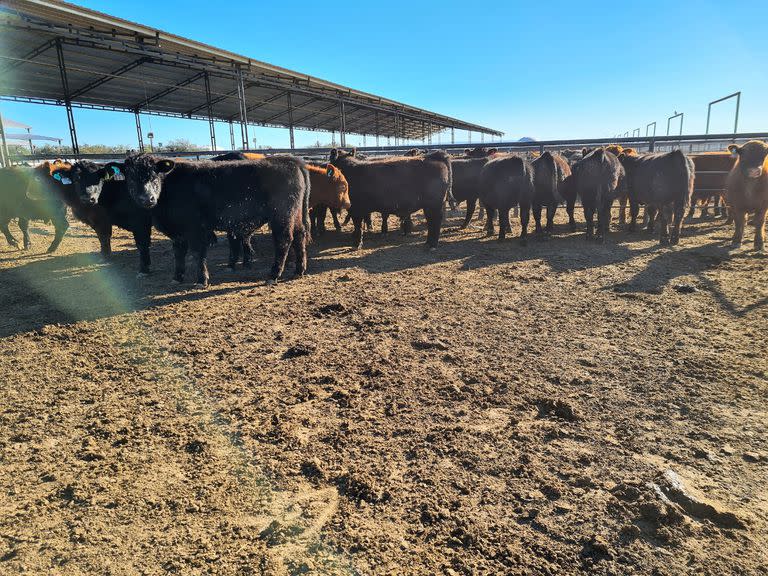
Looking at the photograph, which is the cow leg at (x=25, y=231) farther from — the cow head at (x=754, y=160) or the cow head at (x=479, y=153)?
the cow head at (x=754, y=160)

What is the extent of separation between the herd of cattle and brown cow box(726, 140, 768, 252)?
0.07 ft

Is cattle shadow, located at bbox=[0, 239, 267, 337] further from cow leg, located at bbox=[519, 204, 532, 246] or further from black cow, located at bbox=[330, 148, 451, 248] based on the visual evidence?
cow leg, located at bbox=[519, 204, 532, 246]

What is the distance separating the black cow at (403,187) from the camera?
8930 mm

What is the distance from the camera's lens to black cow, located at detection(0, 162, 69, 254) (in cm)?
933

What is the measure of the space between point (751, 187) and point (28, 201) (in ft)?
50.7

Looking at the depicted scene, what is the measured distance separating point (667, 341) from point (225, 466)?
4.19m

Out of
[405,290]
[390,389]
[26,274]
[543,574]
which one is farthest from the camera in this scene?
[26,274]

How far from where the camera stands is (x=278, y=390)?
11.3 ft

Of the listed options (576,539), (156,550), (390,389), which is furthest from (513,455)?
(156,550)

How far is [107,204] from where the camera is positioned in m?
7.80

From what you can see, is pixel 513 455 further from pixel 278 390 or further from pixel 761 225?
pixel 761 225

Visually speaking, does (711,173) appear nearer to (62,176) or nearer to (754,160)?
(754,160)

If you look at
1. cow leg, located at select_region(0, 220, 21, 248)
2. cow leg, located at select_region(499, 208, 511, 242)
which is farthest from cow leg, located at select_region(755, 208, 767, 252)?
cow leg, located at select_region(0, 220, 21, 248)

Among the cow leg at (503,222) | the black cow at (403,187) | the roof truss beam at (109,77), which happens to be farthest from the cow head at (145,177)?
the roof truss beam at (109,77)
